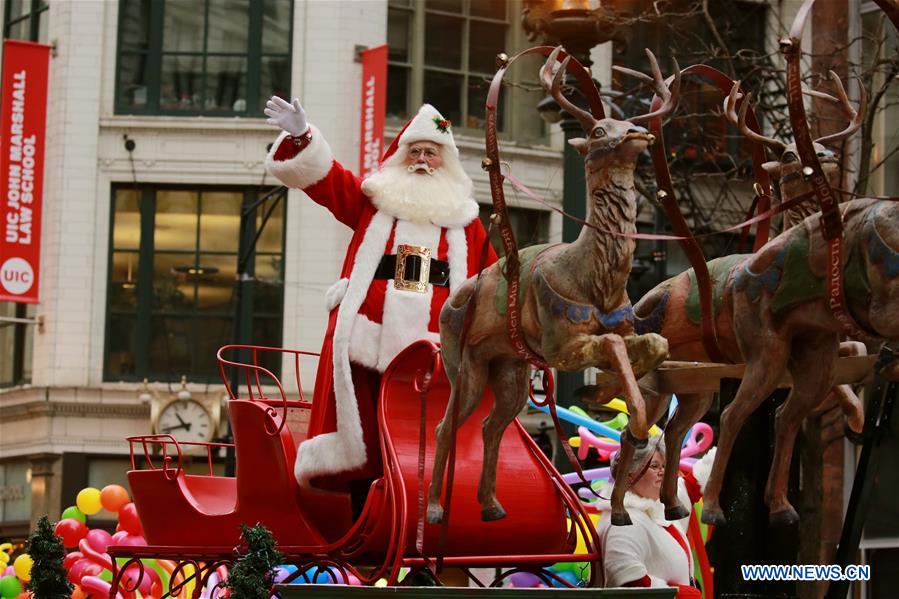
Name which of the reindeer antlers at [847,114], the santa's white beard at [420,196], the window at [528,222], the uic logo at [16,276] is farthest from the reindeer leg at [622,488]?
the uic logo at [16,276]

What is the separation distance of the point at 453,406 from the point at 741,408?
1.35m

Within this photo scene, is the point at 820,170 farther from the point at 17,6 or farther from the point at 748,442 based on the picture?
the point at 17,6

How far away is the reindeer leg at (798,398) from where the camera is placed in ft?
19.4

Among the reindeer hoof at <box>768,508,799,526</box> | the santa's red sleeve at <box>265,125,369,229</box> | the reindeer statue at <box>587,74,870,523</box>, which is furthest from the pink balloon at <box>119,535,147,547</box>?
the reindeer hoof at <box>768,508,799,526</box>

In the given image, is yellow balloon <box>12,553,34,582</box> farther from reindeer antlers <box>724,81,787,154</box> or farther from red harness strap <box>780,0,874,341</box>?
red harness strap <box>780,0,874,341</box>

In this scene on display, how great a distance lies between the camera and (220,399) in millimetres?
23078

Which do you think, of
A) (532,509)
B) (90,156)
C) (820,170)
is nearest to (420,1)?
(90,156)

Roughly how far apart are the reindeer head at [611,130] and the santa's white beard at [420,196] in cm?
217

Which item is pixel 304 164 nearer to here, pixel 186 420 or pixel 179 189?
pixel 186 420

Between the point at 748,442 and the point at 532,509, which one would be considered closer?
the point at 748,442

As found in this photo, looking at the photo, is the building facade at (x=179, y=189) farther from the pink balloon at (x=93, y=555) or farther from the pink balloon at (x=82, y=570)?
the pink balloon at (x=82, y=570)

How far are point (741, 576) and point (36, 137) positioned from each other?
60.8ft

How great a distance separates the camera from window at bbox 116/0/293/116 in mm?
24188

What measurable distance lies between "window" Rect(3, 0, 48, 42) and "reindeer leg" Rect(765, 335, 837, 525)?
21.0 m
